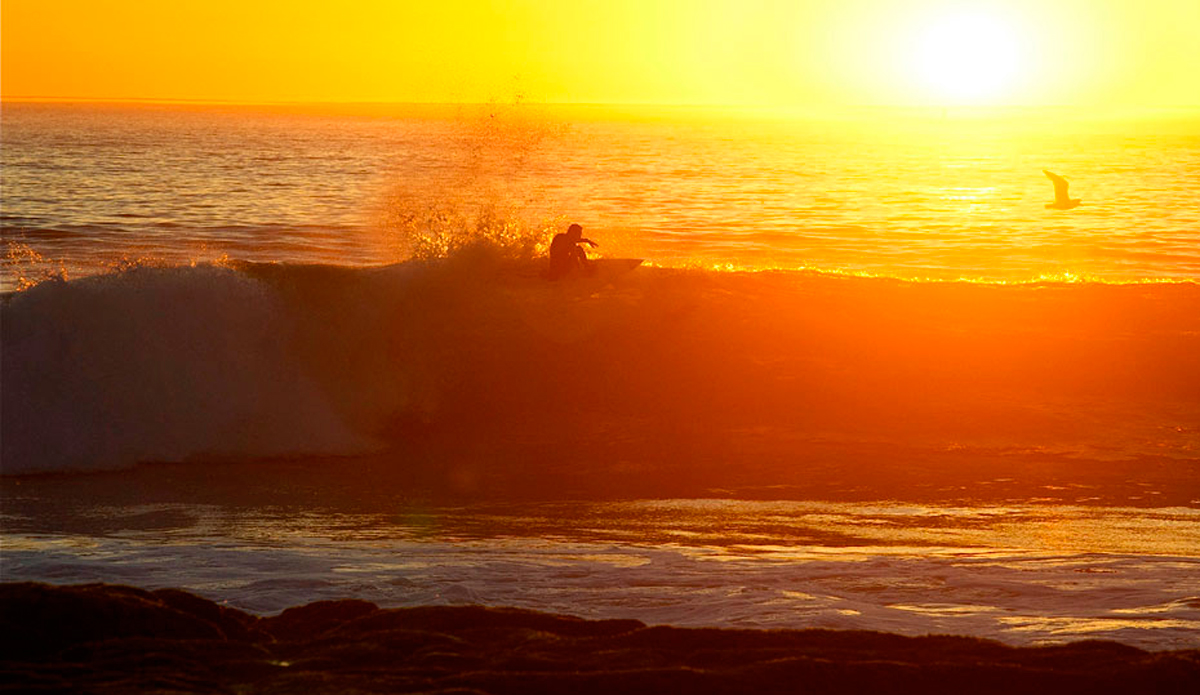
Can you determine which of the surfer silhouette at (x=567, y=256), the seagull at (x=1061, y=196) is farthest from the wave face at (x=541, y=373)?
the seagull at (x=1061, y=196)

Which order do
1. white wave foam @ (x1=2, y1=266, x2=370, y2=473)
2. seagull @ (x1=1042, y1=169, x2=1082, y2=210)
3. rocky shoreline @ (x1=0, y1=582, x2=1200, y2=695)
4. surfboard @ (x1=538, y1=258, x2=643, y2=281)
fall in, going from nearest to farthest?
1. rocky shoreline @ (x1=0, y1=582, x2=1200, y2=695)
2. white wave foam @ (x1=2, y1=266, x2=370, y2=473)
3. surfboard @ (x1=538, y1=258, x2=643, y2=281)
4. seagull @ (x1=1042, y1=169, x2=1082, y2=210)

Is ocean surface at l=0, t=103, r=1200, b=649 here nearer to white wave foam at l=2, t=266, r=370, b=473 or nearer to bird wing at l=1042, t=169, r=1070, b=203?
white wave foam at l=2, t=266, r=370, b=473

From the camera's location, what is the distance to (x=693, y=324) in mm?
16828

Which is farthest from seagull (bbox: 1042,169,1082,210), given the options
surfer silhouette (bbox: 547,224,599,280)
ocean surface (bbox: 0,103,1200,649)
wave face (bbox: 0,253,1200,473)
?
surfer silhouette (bbox: 547,224,599,280)

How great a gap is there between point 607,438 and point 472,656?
7.23 metres

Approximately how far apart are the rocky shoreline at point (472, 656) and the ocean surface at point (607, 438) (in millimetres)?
1007

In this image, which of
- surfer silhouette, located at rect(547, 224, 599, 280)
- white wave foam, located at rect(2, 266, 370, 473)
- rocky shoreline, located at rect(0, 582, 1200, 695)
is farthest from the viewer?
surfer silhouette, located at rect(547, 224, 599, 280)

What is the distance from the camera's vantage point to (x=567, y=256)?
60.3 ft

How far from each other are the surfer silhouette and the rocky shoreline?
39.9 feet

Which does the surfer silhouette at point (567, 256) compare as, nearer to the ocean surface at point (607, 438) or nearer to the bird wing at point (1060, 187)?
the ocean surface at point (607, 438)

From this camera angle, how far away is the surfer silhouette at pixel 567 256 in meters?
18.3

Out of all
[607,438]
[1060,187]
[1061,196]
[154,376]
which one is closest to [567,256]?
[607,438]

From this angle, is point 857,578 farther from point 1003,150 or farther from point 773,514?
point 1003,150

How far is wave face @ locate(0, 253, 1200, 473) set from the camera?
40.8ft
